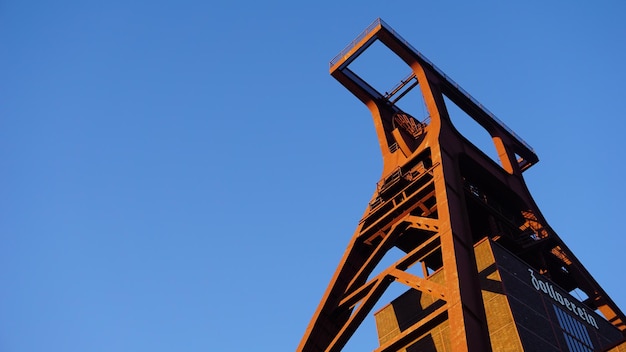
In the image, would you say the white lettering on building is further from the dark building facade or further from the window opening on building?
A: the window opening on building

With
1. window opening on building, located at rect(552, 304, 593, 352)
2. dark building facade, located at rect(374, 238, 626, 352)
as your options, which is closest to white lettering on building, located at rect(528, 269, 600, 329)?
dark building facade, located at rect(374, 238, 626, 352)

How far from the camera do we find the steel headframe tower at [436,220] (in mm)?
17656

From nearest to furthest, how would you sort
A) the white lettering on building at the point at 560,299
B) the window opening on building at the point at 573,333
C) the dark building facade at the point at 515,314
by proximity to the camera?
the dark building facade at the point at 515,314
the window opening on building at the point at 573,333
the white lettering on building at the point at 560,299

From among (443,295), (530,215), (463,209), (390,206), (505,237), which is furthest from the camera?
(530,215)

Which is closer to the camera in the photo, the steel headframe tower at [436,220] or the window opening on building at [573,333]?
the steel headframe tower at [436,220]

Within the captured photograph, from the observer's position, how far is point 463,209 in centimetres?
1988

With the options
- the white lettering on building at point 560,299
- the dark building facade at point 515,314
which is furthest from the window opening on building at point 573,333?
the white lettering on building at point 560,299

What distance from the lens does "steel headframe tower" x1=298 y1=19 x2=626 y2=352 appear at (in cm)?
1766

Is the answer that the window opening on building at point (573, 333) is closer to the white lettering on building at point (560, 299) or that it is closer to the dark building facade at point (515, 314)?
the dark building facade at point (515, 314)

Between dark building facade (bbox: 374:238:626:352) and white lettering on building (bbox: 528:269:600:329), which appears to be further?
white lettering on building (bbox: 528:269:600:329)

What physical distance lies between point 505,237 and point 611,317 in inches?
173

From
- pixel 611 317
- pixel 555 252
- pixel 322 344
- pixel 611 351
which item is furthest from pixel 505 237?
pixel 322 344

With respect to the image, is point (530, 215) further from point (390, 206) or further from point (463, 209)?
point (463, 209)

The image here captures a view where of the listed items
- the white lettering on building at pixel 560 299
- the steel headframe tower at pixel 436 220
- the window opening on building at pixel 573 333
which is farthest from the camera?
the white lettering on building at pixel 560 299
